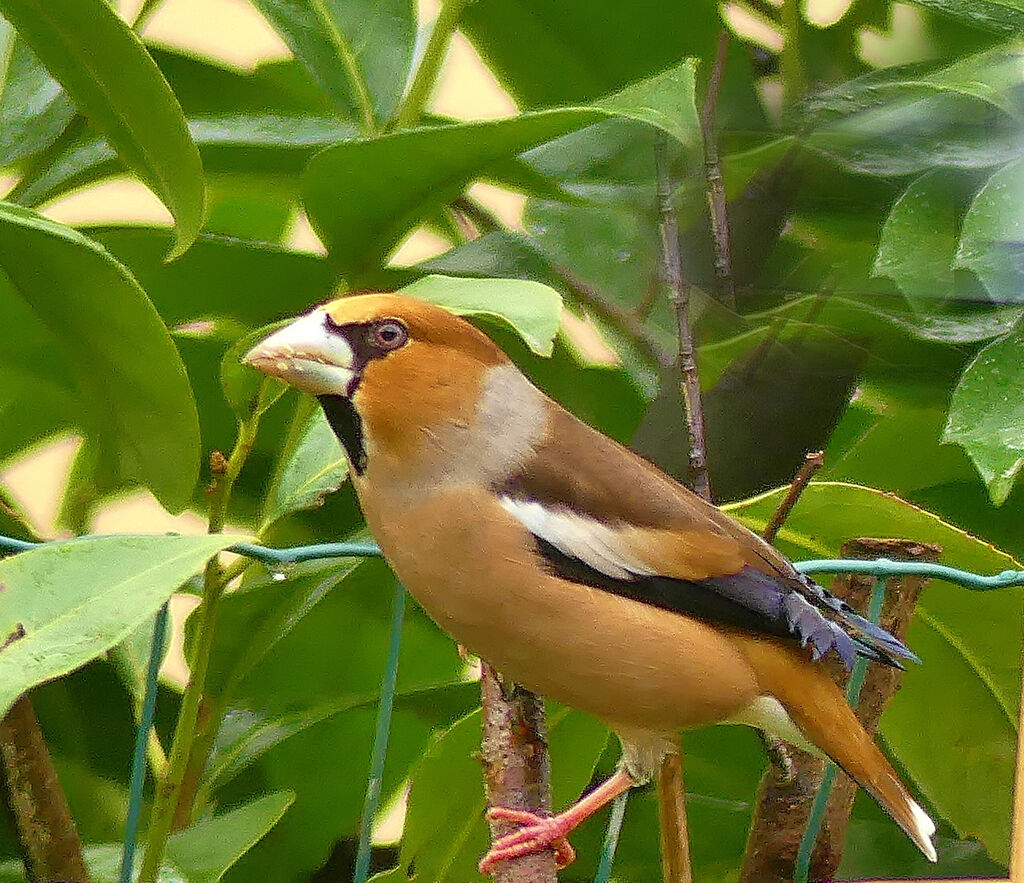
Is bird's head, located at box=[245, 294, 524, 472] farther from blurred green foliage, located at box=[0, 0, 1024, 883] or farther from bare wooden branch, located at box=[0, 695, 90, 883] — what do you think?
bare wooden branch, located at box=[0, 695, 90, 883]

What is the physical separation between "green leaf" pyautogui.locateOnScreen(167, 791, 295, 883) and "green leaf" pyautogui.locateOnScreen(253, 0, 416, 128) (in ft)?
1.56

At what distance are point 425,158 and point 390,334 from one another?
168 millimetres

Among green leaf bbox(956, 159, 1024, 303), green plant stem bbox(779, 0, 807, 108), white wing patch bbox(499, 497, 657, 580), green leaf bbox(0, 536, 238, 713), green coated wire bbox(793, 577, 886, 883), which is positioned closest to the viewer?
green leaf bbox(0, 536, 238, 713)

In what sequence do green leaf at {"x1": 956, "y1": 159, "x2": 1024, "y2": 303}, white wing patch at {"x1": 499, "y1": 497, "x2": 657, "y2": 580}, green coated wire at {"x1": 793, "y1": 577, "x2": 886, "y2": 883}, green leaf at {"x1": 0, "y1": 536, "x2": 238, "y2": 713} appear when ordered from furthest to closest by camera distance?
green leaf at {"x1": 956, "y1": 159, "x2": 1024, "y2": 303} → green coated wire at {"x1": 793, "y1": 577, "x2": 886, "y2": 883} → white wing patch at {"x1": 499, "y1": 497, "x2": 657, "y2": 580} → green leaf at {"x1": 0, "y1": 536, "x2": 238, "y2": 713}

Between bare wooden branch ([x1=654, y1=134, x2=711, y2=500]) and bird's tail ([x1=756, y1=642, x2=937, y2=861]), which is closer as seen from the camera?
bird's tail ([x1=756, y1=642, x2=937, y2=861])

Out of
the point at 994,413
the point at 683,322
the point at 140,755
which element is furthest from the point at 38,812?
the point at 994,413

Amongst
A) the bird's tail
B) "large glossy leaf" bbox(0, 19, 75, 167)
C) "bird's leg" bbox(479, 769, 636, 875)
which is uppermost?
"large glossy leaf" bbox(0, 19, 75, 167)

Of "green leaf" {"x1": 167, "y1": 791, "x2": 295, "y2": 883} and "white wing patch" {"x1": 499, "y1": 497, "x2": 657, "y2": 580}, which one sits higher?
"white wing patch" {"x1": 499, "y1": 497, "x2": 657, "y2": 580}

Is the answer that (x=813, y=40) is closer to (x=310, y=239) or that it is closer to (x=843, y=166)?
(x=843, y=166)

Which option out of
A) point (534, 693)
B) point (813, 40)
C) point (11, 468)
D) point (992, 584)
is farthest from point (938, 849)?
point (11, 468)

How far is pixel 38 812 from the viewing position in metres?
0.72

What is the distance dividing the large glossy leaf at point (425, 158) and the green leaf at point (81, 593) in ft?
0.90

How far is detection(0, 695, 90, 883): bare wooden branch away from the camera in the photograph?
0.72 m

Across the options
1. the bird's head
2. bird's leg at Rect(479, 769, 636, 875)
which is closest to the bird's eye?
the bird's head
